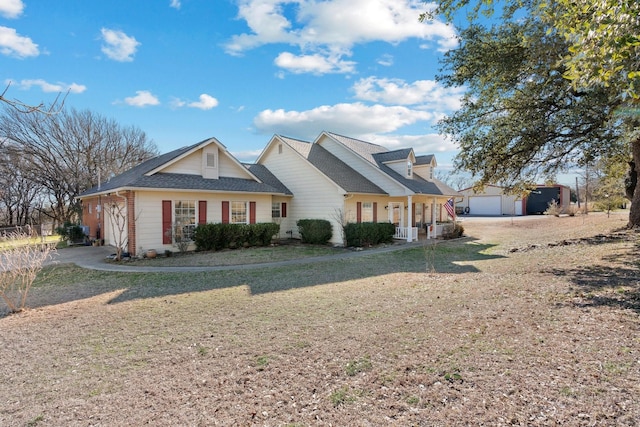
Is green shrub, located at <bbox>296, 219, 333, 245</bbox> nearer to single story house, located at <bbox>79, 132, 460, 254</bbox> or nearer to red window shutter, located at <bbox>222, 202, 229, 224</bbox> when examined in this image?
single story house, located at <bbox>79, 132, 460, 254</bbox>

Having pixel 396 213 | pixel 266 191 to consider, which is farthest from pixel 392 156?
pixel 266 191

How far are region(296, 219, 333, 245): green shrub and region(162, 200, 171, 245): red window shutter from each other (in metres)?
6.85

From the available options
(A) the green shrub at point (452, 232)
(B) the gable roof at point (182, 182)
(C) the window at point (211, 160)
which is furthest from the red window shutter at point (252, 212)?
(A) the green shrub at point (452, 232)

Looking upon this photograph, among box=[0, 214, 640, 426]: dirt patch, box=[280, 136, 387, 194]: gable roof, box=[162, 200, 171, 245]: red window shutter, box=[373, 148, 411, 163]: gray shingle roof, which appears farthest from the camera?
box=[373, 148, 411, 163]: gray shingle roof

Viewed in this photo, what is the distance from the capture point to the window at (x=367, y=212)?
19.1 m

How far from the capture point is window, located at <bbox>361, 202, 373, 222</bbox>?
19.1m

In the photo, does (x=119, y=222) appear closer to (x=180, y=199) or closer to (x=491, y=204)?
(x=180, y=199)

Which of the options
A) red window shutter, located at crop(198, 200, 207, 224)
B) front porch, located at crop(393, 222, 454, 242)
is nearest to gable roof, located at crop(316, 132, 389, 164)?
front porch, located at crop(393, 222, 454, 242)

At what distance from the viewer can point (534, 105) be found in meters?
11.5

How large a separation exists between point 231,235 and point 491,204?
132 feet

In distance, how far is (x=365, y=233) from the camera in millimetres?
16859

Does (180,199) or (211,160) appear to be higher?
(211,160)

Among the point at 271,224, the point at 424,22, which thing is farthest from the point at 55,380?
the point at 271,224

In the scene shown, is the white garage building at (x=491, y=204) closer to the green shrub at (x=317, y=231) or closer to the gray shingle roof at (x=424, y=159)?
the gray shingle roof at (x=424, y=159)
